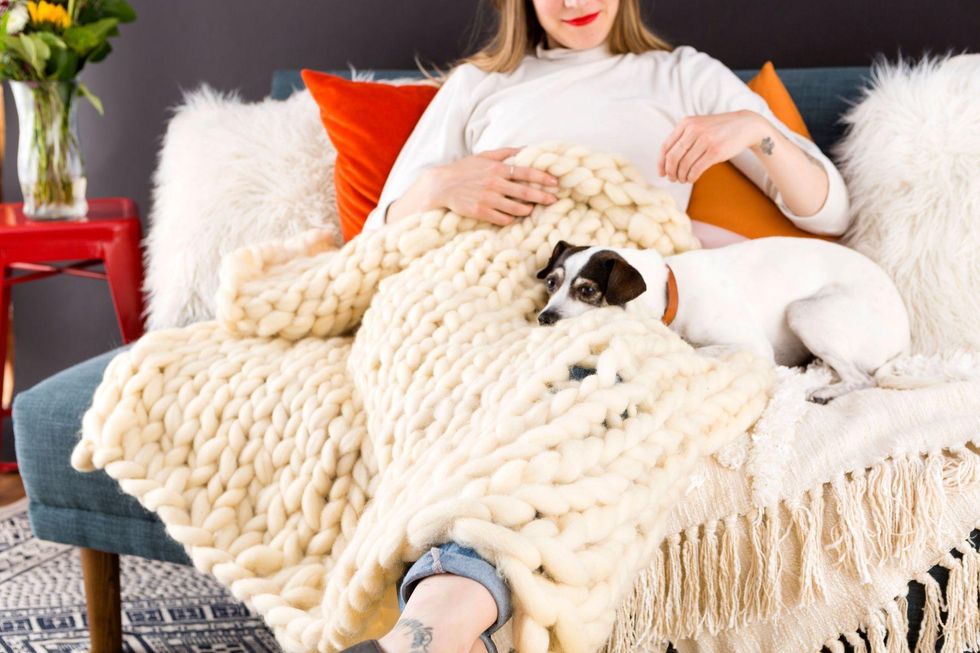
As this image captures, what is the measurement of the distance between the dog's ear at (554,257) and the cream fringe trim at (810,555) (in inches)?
16.9

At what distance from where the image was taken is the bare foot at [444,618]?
784 millimetres

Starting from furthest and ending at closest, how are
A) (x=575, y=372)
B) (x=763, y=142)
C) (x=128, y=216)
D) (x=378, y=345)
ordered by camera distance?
(x=128, y=216) < (x=763, y=142) < (x=378, y=345) < (x=575, y=372)

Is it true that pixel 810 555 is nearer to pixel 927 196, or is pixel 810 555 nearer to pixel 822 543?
pixel 822 543

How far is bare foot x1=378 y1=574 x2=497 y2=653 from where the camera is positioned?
784 millimetres

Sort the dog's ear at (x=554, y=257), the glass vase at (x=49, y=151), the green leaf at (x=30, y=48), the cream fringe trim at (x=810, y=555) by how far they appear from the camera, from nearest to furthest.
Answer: the cream fringe trim at (x=810, y=555) < the dog's ear at (x=554, y=257) < the green leaf at (x=30, y=48) < the glass vase at (x=49, y=151)

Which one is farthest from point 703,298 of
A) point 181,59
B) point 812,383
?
point 181,59

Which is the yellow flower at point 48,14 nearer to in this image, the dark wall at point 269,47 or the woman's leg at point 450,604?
the dark wall at point 269,47

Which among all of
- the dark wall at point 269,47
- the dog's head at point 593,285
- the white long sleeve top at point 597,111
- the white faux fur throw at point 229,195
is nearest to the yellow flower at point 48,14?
the white faux fur throw at point 229,195

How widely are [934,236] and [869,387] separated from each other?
33cm

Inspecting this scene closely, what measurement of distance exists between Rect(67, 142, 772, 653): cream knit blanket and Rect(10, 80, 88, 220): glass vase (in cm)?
89

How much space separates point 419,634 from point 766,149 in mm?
1057

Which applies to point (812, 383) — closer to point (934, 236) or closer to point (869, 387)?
point (869, 387)

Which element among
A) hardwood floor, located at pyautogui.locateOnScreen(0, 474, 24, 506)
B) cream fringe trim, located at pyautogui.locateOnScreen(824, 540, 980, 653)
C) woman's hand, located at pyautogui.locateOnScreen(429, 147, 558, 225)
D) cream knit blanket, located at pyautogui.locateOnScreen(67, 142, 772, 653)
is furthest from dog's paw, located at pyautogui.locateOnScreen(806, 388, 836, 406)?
hardwood floor, located at pyautogui.locateOnScreen(0, 474, 24, 506)

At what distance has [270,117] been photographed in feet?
6.71
